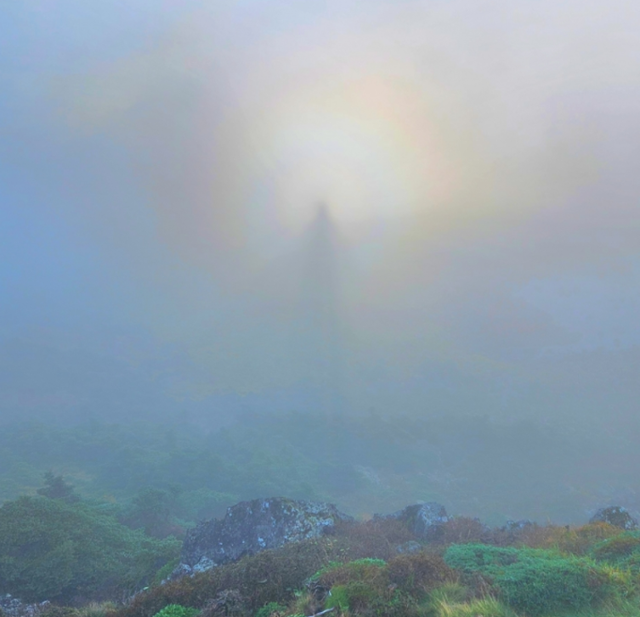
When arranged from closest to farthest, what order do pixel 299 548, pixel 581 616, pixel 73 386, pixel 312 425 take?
pixel 581 616 < pixel 299 548 < pixel 312 425 < pixel 73 386

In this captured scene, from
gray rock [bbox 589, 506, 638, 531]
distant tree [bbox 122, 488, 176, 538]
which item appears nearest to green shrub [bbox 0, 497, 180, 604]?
distant tree [bbox 122, 488, 176, 538]

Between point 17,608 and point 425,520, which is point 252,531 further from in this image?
point 17,608

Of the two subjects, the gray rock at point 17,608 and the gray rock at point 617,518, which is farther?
the gray rock at point 617,518

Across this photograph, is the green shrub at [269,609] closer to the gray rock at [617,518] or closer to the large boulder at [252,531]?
the large boulder at [252,531]

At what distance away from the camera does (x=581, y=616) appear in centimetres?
568

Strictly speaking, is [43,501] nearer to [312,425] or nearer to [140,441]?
[140,441]

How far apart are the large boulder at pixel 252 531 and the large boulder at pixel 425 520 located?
275 centimetres

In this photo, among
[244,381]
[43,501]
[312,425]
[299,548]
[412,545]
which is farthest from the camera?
[244,381]

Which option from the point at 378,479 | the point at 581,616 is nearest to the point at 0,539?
the point at 581,616

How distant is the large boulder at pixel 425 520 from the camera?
14.7 m

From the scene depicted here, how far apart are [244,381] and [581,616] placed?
3565 inches

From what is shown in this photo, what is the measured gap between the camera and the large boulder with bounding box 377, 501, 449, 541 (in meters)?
14.7

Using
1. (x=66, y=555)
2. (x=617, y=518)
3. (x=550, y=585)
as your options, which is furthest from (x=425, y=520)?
(x=66, y=555)

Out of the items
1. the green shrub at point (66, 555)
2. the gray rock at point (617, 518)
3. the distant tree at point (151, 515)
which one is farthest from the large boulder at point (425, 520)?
the distant tree at point (151, 515)
